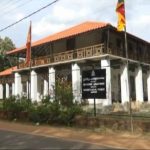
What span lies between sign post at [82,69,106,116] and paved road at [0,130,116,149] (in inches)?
182

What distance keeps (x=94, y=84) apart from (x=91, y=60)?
555 inches

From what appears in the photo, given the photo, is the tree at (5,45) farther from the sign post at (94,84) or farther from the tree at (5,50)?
the sign post at (94,84)

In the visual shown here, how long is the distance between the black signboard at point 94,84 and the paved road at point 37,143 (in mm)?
4636

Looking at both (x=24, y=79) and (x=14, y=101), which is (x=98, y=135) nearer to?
(x=14, y=101)

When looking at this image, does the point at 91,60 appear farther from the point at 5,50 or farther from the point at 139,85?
the point at 5,50

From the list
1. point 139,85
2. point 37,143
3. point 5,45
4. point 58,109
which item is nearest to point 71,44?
point 139,85

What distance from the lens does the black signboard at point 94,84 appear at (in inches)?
738

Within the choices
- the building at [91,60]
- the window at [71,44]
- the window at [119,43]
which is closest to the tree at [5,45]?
the building at [91,60]

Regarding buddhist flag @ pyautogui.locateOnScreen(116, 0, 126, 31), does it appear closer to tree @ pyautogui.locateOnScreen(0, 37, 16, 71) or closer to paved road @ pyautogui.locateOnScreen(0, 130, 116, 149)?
paved road @ pyautogui.locateOnScreen(0, 130, 116, 149)

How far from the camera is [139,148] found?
12.5 m

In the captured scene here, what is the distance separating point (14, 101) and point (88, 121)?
25.4 ft

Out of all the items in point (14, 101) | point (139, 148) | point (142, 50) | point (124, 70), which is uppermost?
point (142, 50)

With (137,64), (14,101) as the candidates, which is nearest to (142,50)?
(137,64)

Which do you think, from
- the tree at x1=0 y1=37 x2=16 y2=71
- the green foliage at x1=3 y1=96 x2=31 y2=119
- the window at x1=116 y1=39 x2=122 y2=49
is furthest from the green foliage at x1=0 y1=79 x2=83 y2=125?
the tree at x1=0 y1=37 x2=16 y2=71
